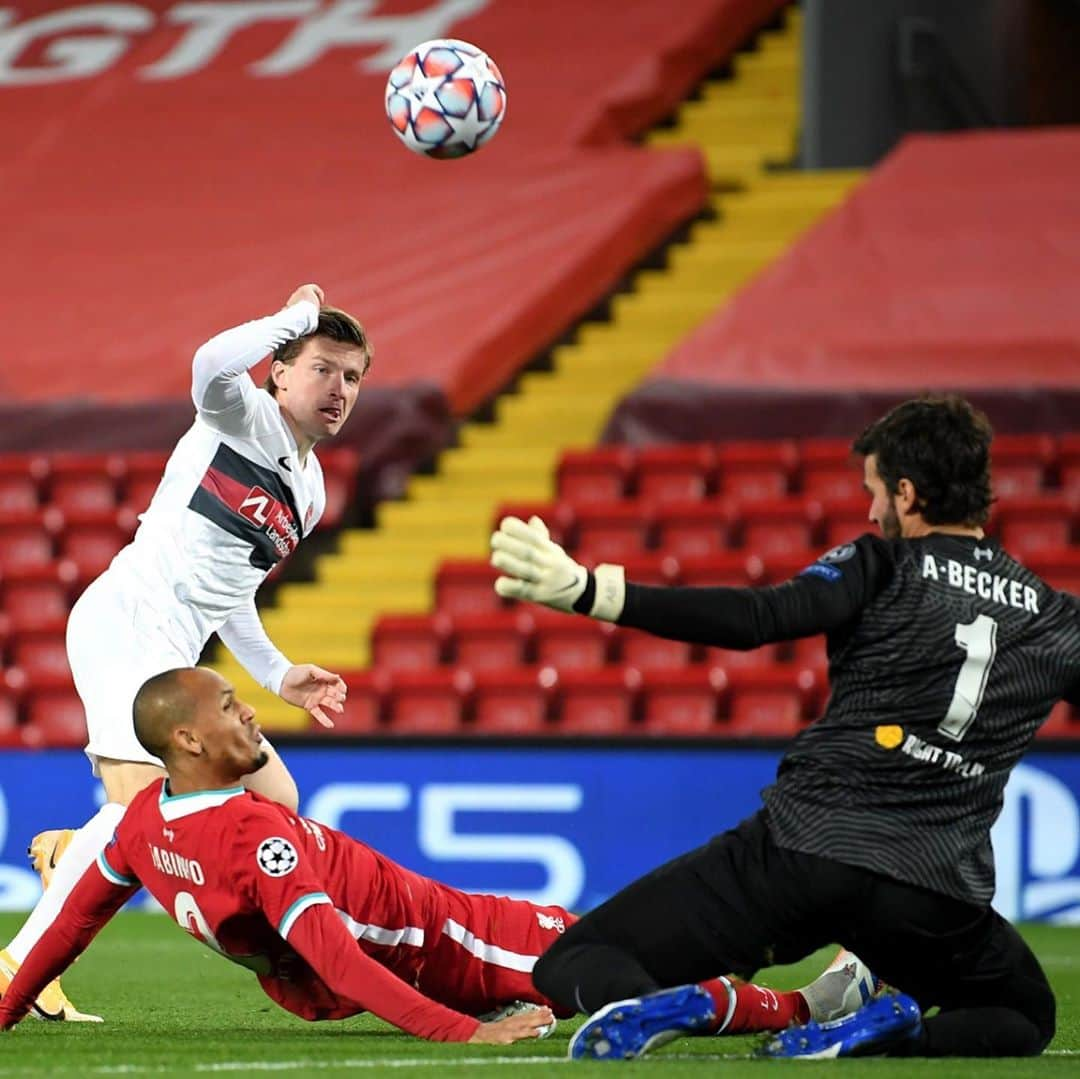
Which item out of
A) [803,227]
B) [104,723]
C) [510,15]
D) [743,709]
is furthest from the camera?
[510,15]

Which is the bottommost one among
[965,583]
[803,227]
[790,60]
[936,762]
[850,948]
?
[850,948]

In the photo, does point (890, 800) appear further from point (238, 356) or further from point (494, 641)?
point (494, 641)

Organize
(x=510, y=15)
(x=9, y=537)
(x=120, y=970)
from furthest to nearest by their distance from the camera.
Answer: (x=510, y=15)
(x=9, y=537)
(x=120, y=970)

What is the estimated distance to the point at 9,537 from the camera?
11727mm

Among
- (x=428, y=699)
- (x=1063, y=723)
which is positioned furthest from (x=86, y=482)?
(x=1063, y=723)

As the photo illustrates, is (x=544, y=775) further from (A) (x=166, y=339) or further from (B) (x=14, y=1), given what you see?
(B) (x=14, y=1)

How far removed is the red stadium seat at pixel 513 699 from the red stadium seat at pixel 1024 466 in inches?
96.2

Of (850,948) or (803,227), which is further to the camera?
(803,227)

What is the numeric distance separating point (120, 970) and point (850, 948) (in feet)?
10.9

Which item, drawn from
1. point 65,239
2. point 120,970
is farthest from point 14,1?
point 120,970

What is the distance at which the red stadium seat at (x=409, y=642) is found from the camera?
1047 centimetres

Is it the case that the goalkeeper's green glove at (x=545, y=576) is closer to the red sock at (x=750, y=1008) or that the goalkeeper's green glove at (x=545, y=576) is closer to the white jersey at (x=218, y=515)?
the red sock at (x=750, y=1008)

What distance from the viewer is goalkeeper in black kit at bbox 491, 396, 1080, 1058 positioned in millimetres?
3932

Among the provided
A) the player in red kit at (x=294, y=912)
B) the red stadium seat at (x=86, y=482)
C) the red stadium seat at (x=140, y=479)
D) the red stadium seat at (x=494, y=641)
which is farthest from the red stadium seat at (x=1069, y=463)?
the player in red kit at (x=294, y=912)
